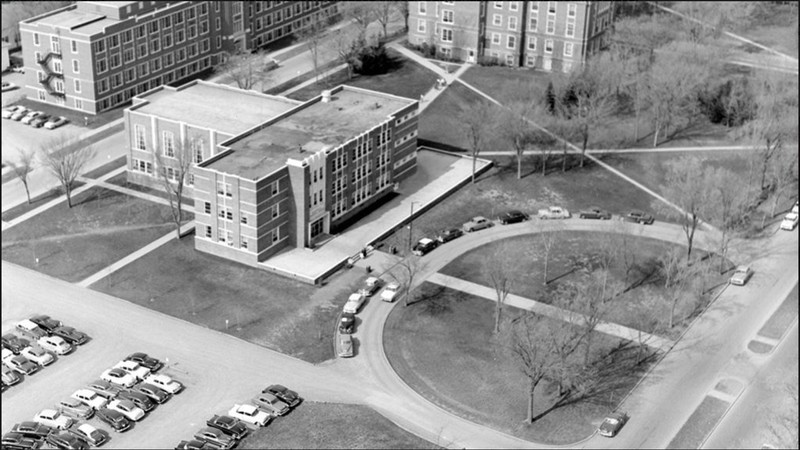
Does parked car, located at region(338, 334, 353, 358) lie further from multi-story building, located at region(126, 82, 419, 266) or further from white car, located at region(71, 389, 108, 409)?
white car, located at region(71, 389, 108, 409)

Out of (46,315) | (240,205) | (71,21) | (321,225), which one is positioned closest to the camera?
(46,315)

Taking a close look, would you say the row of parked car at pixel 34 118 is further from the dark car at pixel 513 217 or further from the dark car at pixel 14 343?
the dark car at pixel 513 217

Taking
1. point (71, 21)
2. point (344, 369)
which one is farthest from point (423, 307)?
point (71, 21)

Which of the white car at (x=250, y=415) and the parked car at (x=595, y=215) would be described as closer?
the white car at (x=250, y=415)

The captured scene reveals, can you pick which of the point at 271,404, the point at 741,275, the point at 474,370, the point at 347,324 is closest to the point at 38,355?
the point at 271,404

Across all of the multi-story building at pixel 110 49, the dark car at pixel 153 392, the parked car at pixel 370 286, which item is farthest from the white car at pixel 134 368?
the multi-story building at pixel 110 49

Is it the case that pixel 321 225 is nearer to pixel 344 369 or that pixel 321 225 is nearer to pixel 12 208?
pixel 344 369
